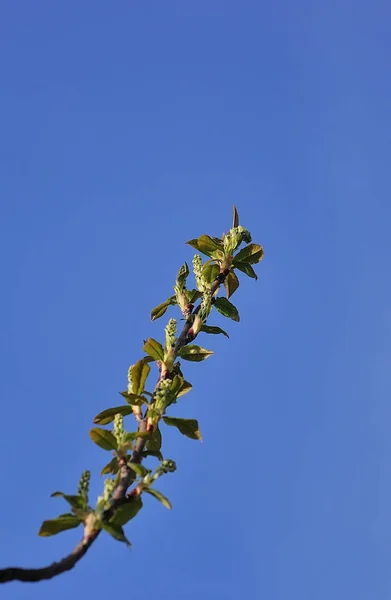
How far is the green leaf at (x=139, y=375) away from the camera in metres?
5.33

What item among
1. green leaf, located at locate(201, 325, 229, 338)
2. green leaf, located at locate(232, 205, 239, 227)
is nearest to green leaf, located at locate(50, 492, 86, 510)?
green leaf, located at locate(201, 325, 229, 338)

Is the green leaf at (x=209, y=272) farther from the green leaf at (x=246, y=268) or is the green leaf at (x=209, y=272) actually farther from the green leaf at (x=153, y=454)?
the green leaf at (x=153, y=454)

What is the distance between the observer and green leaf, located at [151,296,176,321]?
6.82m

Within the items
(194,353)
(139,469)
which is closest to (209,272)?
(194,353)

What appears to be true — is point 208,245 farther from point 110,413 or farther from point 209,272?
point 110,413

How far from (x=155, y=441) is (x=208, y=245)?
9.42ft

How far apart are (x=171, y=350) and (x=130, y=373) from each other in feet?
1.43

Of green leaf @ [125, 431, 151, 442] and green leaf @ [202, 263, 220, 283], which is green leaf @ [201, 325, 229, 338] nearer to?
green leaf @ [202, 263, 220, 283]

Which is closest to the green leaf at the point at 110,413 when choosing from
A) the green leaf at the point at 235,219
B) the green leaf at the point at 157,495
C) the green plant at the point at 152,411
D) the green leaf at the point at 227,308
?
the green plant at the point at 152,411

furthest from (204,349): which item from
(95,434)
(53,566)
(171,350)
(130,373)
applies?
(53,566)

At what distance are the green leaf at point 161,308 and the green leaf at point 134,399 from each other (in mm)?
1861

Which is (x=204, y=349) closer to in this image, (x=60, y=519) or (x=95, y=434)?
(x=95, y=434)

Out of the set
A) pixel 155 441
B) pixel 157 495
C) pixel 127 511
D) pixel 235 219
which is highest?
pixel 235 219

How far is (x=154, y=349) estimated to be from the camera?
5.58 meters
